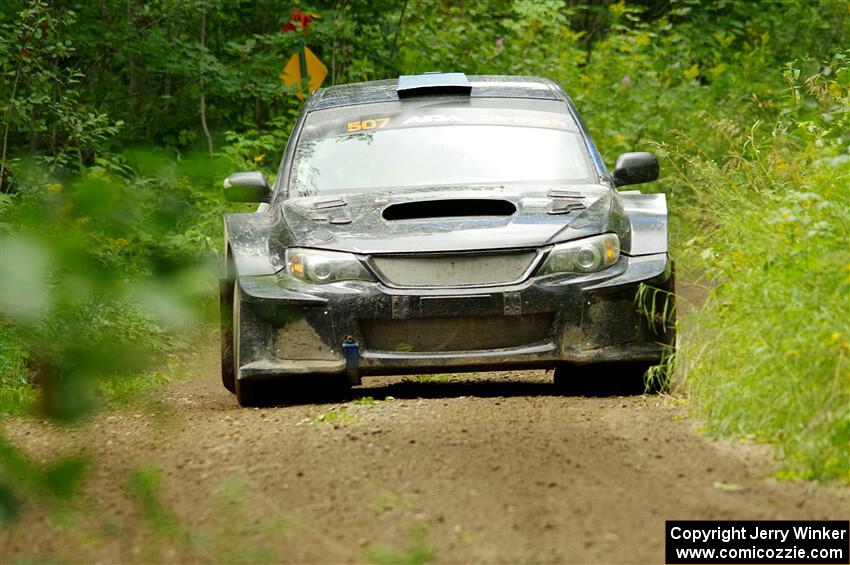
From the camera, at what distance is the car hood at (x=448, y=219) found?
625 cm

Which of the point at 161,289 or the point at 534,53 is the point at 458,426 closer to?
the point at 161,289

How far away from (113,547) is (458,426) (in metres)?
1.98

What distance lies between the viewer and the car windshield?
7.16 meters

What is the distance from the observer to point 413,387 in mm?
7516

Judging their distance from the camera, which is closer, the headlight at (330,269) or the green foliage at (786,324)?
the green foliage at (786,324)

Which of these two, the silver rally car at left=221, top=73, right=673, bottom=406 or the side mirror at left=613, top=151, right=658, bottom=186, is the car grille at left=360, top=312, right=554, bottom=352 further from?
the side mirror at left=613, top=151, right=658, bottom=186

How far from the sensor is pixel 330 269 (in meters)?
6.24

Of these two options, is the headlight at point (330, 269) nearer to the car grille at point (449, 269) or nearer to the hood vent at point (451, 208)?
the car grille at point (449, 269)

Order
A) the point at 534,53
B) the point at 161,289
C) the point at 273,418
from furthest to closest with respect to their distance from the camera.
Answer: the point at 534,53 < the point at 273,418 < the point at 161,289

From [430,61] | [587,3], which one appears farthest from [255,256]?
[587,3]

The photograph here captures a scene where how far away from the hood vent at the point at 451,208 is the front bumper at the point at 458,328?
45cm

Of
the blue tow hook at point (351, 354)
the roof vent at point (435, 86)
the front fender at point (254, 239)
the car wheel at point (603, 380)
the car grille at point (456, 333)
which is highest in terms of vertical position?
the roof vent at point (435, 86)

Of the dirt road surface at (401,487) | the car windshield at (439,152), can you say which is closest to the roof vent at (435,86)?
the car windshield at (439,152)

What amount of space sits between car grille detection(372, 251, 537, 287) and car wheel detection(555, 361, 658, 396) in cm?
61
